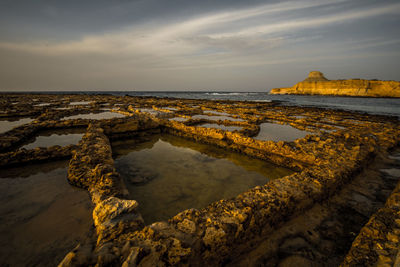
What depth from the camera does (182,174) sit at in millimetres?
4676

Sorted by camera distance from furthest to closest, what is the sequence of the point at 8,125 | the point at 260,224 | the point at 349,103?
the point at 349,103 → the point at 8,125 → the point at 260,224

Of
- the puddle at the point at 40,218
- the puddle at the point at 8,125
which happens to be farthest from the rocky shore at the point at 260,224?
the puddle at the point at 8,125

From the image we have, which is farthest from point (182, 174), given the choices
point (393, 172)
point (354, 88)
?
point (354, 88)

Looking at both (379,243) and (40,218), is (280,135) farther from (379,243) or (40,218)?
(40,218)

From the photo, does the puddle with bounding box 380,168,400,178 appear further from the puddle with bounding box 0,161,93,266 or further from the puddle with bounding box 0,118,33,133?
the puddle with bounding box 0,118,33,133

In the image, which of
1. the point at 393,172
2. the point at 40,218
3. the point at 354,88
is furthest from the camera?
the point at 354,88

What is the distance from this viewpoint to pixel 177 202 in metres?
3.44

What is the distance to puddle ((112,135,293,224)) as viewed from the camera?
3465 millimetres

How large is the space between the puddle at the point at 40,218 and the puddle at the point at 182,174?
3.46 feet

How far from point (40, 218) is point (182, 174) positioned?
9.86ft

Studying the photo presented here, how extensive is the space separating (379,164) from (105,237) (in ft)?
24.9

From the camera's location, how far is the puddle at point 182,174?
346cm

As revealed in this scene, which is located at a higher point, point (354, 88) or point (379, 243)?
point (354, 88)

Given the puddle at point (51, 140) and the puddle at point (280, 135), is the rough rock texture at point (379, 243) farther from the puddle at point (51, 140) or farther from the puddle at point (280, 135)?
the puddle at point (51, 140)
